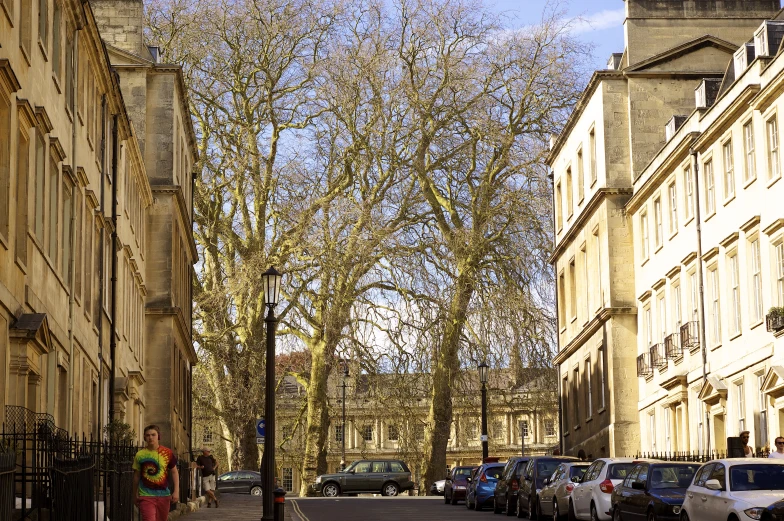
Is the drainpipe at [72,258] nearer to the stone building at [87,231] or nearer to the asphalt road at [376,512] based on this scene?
the stone building at [87,231]

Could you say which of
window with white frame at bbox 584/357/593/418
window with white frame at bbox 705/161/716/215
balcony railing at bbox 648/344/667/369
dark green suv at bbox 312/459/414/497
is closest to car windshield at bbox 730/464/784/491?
window with white frame at bbox 705/161/716/215

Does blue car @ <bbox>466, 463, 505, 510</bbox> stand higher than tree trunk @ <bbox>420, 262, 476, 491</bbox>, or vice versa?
tree trunk @ <bbox>420, 262, 476, 491</bbox>

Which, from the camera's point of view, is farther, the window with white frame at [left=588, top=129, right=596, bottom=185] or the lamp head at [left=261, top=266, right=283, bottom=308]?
the window with white frame at [left=588, top=129, right=596, bottom=185]

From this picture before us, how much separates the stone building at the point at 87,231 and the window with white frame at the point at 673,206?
15.7 m

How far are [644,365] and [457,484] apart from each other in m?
7.01

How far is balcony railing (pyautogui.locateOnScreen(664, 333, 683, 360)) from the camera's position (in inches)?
1596

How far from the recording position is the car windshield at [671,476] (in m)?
23.6

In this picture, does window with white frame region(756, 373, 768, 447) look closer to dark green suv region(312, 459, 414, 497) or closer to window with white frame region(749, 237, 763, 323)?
window with white frame region(749, 237, 763, 323)

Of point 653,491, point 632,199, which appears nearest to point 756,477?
point 653,491

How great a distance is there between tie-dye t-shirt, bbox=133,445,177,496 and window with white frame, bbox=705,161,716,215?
2407cm

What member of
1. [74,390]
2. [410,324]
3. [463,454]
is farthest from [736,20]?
[463,454]

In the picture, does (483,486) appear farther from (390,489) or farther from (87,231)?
(390,489)

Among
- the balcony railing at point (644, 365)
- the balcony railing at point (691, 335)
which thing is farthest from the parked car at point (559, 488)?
the balcony railing at point (644, 365)

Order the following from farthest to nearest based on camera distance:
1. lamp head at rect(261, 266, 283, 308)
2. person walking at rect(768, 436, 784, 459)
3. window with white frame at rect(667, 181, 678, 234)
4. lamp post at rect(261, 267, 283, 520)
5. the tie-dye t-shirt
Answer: window with white frame at rect(667, 181, 678, 234) < lamp head at rect(261, 266, 283, 308) < person walking at rect(768, 436, 784, 459) < lamp post at rect(261, 267, 283, 520) < the tie-dye t-shirt
